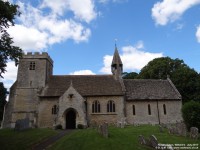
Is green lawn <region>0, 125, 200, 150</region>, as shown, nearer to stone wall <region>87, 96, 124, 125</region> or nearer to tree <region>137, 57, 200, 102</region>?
stone wall <region>87, 96, 124, 125</region>

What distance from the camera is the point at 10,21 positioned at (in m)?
18.5

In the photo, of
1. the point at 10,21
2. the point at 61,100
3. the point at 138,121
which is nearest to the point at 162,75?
the point at 138,121

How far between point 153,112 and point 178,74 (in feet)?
50.1

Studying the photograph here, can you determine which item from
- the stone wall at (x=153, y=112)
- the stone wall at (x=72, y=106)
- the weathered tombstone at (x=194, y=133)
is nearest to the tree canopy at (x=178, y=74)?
the stone wall at (x=153, y=112)

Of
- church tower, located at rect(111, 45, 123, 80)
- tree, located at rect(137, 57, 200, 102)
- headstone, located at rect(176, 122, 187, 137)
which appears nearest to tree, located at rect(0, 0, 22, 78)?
headstone, located at rect(176, 122, 187, 137)

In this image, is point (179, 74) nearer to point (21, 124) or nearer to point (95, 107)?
point (95, 107)

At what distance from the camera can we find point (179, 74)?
48.6m

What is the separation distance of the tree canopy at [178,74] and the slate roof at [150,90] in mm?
5253

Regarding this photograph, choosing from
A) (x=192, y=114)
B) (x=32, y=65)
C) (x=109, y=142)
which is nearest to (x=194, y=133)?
(x=192, y=114)

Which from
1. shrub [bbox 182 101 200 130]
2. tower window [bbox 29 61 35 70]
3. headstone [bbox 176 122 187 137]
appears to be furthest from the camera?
tower window [bbox 29 61 35 70]

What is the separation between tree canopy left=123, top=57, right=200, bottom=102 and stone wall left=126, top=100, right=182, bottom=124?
361 inches

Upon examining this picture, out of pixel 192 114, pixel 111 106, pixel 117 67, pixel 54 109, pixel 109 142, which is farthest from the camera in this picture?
pixel 117 67

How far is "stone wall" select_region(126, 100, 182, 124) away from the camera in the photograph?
1460 inches

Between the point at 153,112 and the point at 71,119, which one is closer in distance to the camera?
the point at 71,119
